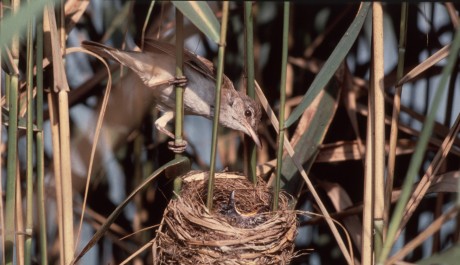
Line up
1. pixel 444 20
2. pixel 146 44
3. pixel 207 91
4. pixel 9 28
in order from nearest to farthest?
1. pixel 9 28
2. pixel 146 44
3. pixel 207 91
4. pixel 444 20

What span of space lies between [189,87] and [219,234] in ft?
2.82

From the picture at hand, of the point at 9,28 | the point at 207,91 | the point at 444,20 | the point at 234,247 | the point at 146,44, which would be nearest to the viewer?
the point at 9,28

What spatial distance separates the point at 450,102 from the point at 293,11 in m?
0.76

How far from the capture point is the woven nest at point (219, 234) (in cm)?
210

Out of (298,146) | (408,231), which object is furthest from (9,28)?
(408,231)

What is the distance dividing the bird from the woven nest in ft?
1.34

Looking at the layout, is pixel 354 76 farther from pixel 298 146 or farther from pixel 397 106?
pixel 397 106

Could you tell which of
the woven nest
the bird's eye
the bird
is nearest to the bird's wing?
the bird

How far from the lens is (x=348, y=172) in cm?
328

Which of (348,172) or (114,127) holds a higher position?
(114,127)

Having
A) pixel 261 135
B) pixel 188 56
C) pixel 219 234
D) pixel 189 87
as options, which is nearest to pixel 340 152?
pixel 261 135

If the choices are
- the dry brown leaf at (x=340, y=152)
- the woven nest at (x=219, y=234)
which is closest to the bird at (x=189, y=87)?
the dry brown leaf at (x=340, y=152)

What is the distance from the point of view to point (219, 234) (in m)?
2.11

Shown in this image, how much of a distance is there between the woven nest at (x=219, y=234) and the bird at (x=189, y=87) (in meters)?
0.41
